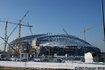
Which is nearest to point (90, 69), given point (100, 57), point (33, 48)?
point (100, 57)

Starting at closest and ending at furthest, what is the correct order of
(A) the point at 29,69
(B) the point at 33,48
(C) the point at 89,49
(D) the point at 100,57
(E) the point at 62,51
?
(A) the point at 29,69
(D) the point at 100,57
(B) the point at 33,48
(E) the point at 62,51
(C) the point at 89,49

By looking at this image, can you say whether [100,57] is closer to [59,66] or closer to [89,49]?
[59,66]

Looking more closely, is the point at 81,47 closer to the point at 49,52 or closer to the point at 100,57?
→ the point at 49,52

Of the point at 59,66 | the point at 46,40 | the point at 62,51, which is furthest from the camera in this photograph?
the point at 46,40

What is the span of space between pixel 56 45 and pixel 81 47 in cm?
2072

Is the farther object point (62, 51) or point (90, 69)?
point (62, 51)

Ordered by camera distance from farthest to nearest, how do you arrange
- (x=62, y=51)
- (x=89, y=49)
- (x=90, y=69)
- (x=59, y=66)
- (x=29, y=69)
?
(x=89, y=49) → (x=62, y=51) → (x=59, y=66) → (x=29, y=69) → (x=90, y=69)

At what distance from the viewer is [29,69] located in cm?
2544

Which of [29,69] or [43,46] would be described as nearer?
[29,69]

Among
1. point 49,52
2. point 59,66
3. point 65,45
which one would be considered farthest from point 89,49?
point 59,66

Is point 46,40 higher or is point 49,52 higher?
point 46,40

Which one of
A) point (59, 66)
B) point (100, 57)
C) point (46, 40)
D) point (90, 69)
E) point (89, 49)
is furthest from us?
point (46, 40)

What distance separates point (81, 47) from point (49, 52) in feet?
93.9

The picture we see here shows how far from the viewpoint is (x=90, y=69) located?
2227cm
